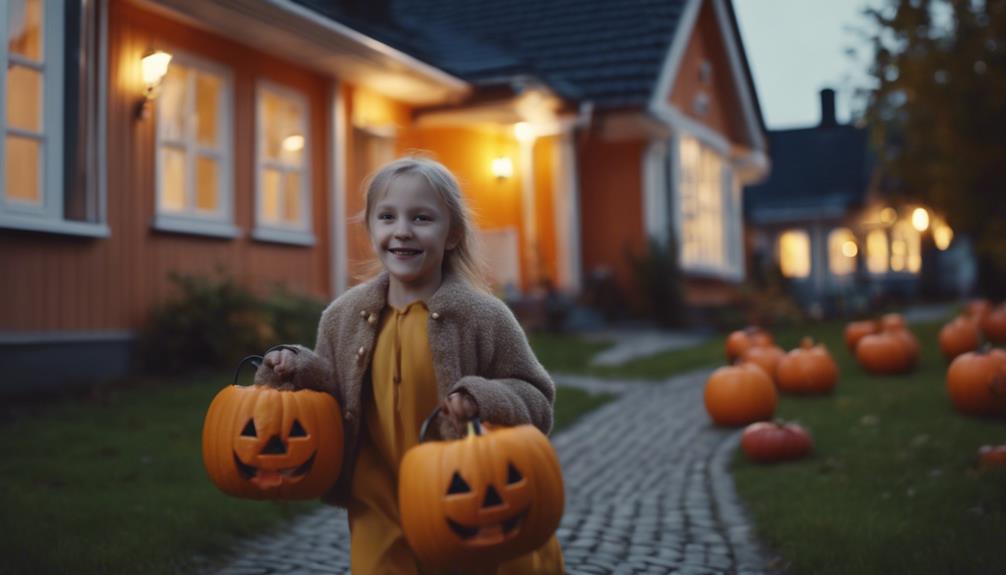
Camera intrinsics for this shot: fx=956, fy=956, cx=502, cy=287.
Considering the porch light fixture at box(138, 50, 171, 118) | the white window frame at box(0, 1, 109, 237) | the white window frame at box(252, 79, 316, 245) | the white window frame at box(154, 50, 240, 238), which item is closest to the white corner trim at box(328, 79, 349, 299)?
the white window frame at box(252, 79, 316, 245)

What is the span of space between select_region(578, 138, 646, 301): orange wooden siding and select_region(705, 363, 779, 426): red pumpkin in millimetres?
8200

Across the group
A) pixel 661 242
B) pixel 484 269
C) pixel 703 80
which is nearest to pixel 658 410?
pixel 484 269

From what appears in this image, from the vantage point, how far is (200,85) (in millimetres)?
9086

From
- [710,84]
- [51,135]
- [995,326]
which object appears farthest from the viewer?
[710,84]

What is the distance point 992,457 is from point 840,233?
1066 inches

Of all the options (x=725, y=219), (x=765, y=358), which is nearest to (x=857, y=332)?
(x=765, y=358)

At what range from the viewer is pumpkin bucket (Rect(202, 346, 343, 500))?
2510mm

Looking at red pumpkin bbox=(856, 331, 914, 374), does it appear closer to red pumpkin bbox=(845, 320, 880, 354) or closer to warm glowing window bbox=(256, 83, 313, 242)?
red pumpkin bbox=(845, 320, 880, 354)

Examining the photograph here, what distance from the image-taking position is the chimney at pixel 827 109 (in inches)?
1319

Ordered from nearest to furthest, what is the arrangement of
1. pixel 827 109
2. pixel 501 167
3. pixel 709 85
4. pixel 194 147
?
pixel 194 147
pixel 501 167
pixel 709 85
pixel 827 109

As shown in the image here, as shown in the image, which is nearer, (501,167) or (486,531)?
(486,531)

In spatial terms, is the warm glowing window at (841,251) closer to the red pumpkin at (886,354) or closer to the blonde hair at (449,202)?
the red pumpkin at (886,354)

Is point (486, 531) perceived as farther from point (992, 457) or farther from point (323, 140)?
point (323, 140)

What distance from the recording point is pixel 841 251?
30.2m
